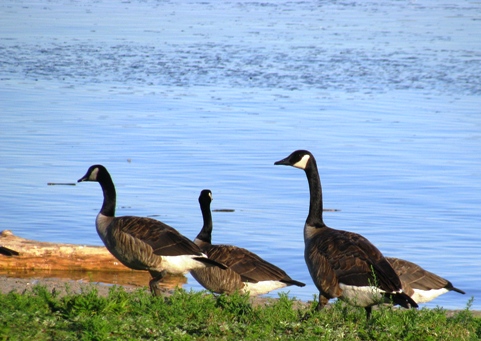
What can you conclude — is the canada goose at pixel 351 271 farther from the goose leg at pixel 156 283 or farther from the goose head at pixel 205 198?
the goose head at pixel 205 198

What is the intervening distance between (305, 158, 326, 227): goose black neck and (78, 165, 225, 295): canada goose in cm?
113

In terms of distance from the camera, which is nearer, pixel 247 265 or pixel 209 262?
pixel 209 262

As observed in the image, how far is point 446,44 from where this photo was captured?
116 feet

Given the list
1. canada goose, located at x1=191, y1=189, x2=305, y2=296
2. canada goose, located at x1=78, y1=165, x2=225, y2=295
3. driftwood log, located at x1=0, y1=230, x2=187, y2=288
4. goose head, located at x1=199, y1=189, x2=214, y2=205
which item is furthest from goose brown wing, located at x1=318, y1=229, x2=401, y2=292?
driftwood log, located at x1=0, y1=230, x2=187, y2=288

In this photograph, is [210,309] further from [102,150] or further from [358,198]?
[102,150]

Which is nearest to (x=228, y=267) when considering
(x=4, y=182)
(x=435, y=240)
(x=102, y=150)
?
(x=435, y=240)

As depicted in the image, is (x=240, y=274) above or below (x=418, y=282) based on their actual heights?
below

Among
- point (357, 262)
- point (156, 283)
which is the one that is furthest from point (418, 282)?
point (156, 283)

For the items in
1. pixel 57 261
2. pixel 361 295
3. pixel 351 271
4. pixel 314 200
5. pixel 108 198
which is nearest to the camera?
pixel 361 295

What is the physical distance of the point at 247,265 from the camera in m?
9.42

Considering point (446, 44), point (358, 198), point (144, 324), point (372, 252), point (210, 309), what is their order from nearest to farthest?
point (144, 324) → point (210, 309) → point (372, 252) → point (358, 198) → point (446, 44)

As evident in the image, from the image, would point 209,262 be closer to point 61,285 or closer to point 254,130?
point 61,285

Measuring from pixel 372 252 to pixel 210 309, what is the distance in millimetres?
1713

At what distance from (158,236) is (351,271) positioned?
2.34 m
